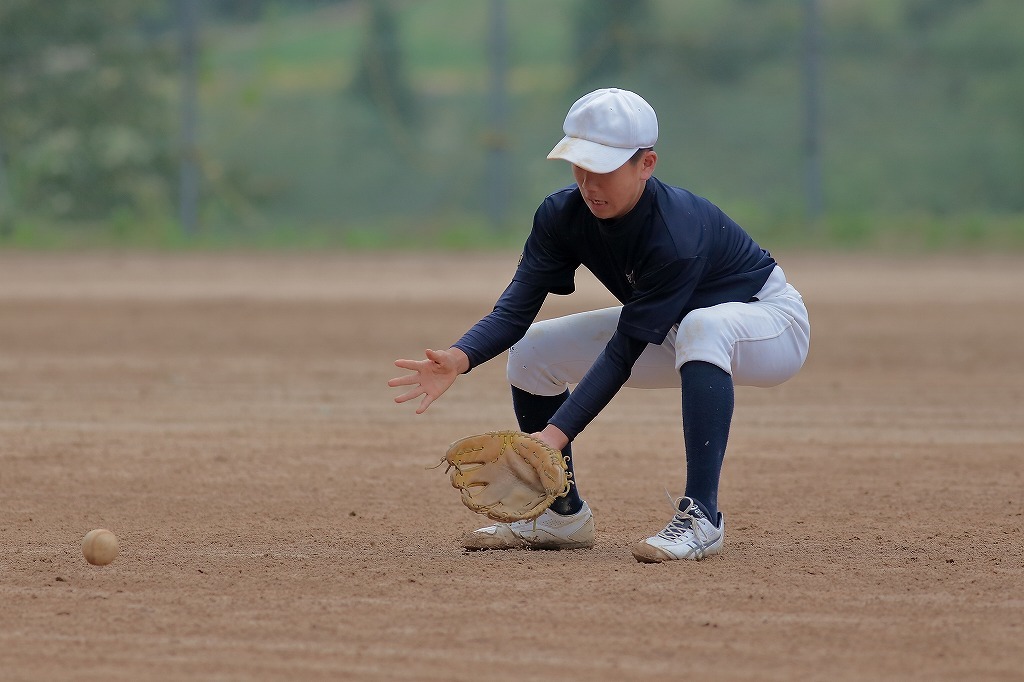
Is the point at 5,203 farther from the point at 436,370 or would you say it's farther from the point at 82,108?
the point at 436,370

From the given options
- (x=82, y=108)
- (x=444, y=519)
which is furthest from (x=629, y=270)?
(x=82, y=108)

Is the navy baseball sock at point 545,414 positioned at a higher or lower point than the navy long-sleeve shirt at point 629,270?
lower

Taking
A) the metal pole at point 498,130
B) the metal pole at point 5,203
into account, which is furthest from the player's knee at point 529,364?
the metal pole at point 5,203

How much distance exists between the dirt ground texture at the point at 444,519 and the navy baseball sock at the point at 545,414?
0.19 meters

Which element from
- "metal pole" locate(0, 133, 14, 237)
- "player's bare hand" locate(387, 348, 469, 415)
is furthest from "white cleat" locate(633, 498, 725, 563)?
"metal pole" locate(0, 133, 14, 237)

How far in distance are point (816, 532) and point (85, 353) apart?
6.42 metres

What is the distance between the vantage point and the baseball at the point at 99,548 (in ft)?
13.9

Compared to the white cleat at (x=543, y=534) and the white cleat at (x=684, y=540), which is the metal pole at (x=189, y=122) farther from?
the white cleat at (x=684, y=540)

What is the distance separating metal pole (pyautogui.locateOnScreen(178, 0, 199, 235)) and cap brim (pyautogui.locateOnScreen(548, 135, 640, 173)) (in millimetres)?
13490

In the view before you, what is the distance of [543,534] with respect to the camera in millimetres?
4629

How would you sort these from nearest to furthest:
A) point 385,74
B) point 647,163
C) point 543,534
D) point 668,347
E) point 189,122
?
point 647,163, point 668,347, point 543,534, point 189,122, point 385,74

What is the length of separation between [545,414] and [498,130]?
489 inches

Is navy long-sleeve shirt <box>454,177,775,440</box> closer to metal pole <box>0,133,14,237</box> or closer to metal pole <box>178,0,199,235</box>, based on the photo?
metal pole <box>178,0,199,235</box>

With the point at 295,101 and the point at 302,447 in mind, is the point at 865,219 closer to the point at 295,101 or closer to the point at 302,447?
the point at 295,101
